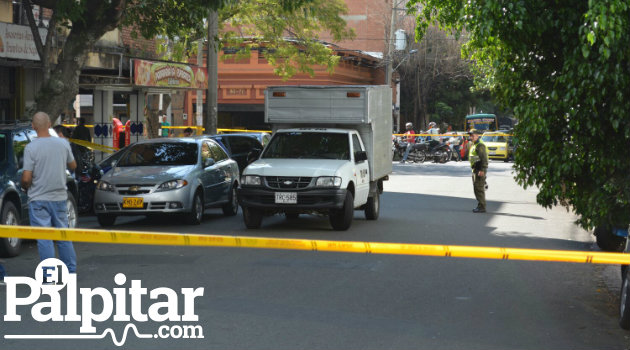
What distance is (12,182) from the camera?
470 inches

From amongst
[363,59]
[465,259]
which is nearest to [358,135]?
[465,259]

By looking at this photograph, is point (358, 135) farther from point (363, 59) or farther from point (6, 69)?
point (363, 59)

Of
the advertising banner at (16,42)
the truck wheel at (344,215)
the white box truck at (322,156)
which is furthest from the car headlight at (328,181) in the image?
the advertising banner at (16,42)

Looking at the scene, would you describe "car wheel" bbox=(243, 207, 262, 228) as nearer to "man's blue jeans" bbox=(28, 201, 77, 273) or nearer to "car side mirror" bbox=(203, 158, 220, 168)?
"car side mirror" bbox=(203, 158, 220, 168)

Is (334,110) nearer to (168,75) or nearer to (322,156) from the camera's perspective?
(322,156)

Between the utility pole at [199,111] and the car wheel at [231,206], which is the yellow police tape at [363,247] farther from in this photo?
the utility pole at [199,111]

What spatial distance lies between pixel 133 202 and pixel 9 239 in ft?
11.8

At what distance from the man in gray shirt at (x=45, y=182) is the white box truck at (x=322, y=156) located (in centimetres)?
561

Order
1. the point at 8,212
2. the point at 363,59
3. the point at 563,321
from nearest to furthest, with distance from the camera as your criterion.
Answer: the point at 563,321 < the point at 8,212 < the point at 363,59

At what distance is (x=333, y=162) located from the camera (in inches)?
604

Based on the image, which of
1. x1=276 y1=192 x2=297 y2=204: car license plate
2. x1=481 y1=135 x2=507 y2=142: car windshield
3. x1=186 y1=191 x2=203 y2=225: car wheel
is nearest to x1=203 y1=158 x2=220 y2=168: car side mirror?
x1=186 y1=191 x2=203 y2=225: car wheel

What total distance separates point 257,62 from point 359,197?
3928 centimetres

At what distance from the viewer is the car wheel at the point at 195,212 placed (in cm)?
1556

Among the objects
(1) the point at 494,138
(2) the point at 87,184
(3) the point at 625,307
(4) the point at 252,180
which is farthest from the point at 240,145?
(1) the point at 494,138
